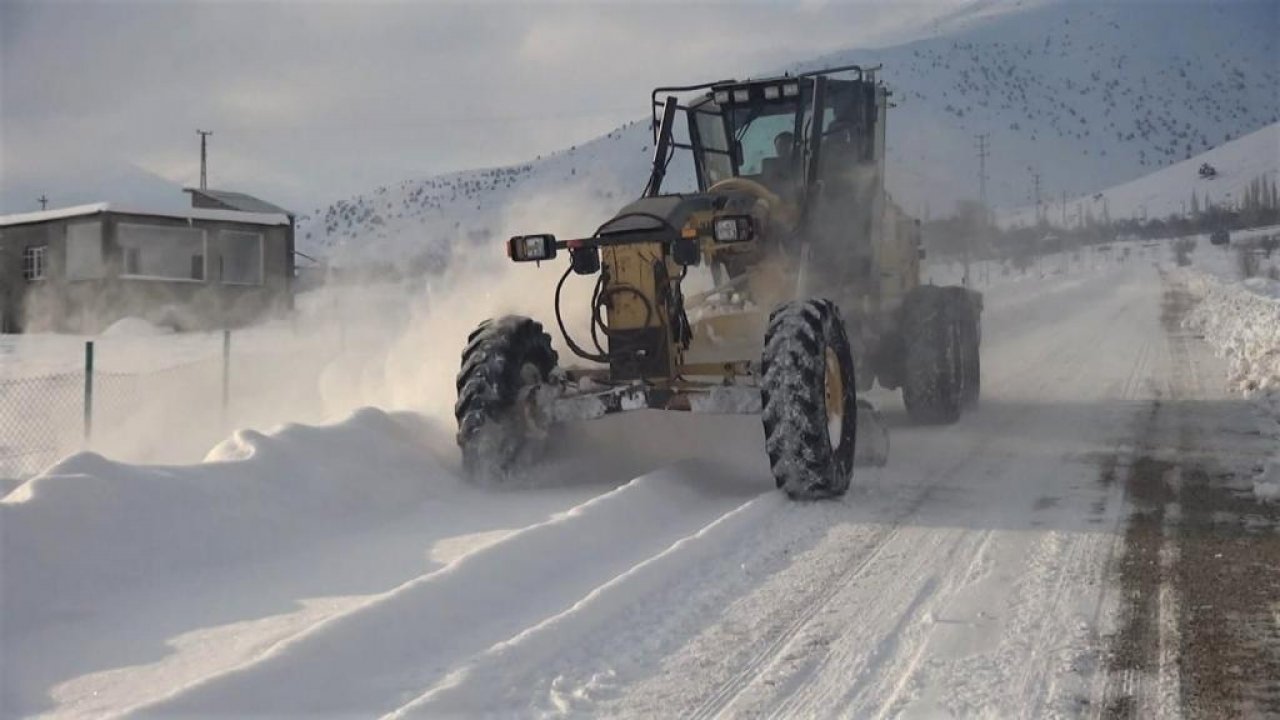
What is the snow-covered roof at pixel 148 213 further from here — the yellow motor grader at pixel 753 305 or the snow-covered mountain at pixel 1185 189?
the snow-covered mountain at pixel 1185 189

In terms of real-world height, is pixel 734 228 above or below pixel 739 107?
below

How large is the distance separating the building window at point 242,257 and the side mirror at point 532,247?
26.4 m

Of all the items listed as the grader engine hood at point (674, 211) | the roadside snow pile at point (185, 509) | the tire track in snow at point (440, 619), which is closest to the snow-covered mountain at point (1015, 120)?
the grader engine hood at point (674, 211)

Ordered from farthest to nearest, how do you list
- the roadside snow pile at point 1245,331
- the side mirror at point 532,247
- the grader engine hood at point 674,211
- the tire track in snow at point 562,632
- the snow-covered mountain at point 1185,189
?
the snow-covered mountain at point 1185,189
the roadside snow pile at point 1245,331
the side mirror at point 532,247
the grader engine hood at point 674,211
the tire track in snow at point 562,632

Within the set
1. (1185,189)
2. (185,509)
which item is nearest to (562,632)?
(185,509)

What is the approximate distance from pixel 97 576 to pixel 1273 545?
5.89 meters

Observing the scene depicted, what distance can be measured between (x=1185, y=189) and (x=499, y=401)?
393 ft

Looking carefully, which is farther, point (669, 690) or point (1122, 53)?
point (1122, 53)

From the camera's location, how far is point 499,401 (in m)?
8.15

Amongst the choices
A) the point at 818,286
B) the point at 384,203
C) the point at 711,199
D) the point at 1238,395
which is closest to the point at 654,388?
the point at 711,199

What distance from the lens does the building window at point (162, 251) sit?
30.8 metres

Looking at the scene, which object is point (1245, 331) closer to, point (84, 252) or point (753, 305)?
point (753, 305)

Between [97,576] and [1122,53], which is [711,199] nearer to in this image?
[97,576]

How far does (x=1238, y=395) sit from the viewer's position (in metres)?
12.9
